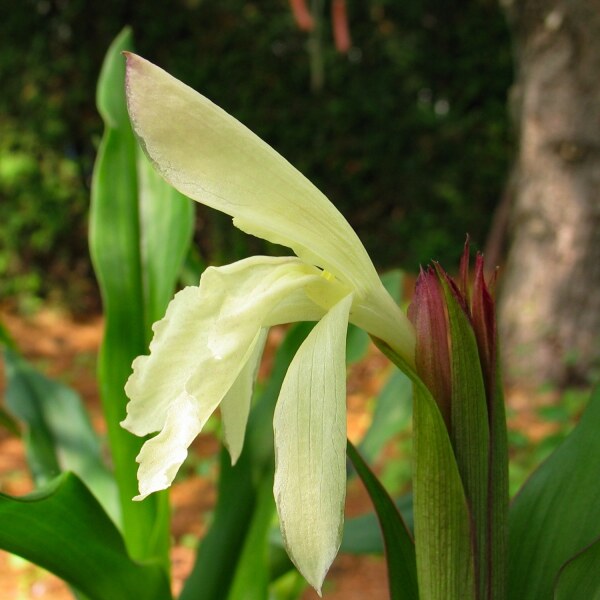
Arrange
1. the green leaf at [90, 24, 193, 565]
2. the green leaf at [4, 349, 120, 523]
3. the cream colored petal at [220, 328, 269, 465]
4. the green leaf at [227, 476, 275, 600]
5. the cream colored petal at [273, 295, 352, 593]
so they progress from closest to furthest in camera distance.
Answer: the cream colored petal at [273, 295, 352, 593]
the cream colored petal at [220, 328, 269, 465]
the green leaf at [227, 476, 275, 600]
the green leaf at [90, 24, 193, 565]
the green leaf at [4, 349, 120, 523]

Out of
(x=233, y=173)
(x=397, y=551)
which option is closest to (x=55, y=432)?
(x=397, y=551)

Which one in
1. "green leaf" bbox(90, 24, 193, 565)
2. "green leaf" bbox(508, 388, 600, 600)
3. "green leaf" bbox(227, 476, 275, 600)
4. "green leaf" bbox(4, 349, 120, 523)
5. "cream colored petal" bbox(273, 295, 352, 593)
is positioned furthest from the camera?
"green leaf" bbox(4, 349, 120, 523)

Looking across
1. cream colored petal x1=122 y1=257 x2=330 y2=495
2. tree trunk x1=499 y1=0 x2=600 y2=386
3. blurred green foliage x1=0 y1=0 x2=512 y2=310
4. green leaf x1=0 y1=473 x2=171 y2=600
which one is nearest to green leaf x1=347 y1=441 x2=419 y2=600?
cream colored petal x1=122 y1=257 x2=330 y2=495

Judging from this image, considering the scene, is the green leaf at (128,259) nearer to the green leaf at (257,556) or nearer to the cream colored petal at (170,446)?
the green leaf at (257,556)

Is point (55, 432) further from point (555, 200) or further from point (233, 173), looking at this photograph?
point (555, 200)

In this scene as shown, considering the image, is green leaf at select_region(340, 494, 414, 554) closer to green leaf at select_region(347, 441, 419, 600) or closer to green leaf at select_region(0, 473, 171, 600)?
green leaf at select_region(0, 473, 171, 600)

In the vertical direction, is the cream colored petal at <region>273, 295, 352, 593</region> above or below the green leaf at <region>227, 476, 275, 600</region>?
above

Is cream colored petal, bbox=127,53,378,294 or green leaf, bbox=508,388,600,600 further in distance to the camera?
green leaf, bbox=508,388,600,600
